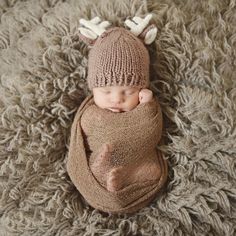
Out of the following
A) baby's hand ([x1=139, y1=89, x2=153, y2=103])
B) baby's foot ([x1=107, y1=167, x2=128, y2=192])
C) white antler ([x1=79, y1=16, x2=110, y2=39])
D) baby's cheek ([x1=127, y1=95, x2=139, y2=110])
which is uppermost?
white antler ([x1=79, y1=16, x2=110, y2=39])

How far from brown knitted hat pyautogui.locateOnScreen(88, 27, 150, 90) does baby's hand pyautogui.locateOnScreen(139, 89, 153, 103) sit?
0.01 metres

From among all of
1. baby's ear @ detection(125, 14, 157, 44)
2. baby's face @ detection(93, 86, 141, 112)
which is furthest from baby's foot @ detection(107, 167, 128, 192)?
baby's ear @ detection(125, 14, 157, 44)

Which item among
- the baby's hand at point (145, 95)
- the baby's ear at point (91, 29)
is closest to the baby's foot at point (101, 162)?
the baby's hand at point (145, 95)

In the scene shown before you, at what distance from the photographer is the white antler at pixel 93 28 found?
97cm

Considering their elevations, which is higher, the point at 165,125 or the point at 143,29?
the point at 143,29

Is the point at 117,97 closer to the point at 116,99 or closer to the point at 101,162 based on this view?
the point at 116,99

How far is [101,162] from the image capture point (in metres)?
0.91

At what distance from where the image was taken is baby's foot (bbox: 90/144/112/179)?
908mm

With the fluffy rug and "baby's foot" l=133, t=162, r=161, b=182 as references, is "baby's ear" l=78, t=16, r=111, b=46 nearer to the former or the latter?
the fluffy rug

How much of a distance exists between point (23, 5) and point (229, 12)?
0.45m

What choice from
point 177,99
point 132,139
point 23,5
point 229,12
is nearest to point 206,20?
point 229,12

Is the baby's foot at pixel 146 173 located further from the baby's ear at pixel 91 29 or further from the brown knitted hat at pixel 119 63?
the baby's ear at pixel 91 29

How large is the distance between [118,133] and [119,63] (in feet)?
0.41

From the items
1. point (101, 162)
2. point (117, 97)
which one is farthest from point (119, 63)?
point (101, 162)
